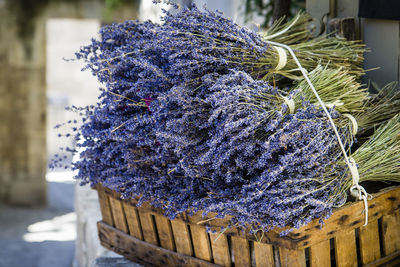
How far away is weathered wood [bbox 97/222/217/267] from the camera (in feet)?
4.32

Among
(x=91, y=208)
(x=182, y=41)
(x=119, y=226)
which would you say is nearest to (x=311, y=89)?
(x=182, y=41)

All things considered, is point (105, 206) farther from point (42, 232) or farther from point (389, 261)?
point (42, 232)

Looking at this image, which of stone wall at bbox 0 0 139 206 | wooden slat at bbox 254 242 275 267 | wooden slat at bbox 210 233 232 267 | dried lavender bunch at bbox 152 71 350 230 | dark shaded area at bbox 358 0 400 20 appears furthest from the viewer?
stone wall at bbox 0 0 139 206

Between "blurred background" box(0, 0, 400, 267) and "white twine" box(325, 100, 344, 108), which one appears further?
"blurred background" box(0, 0, 400, 267)

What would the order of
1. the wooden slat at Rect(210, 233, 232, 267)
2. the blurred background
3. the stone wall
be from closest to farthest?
the wooden slat at Rect(210, 233, 232, 267)
the blurred background
the stone wall

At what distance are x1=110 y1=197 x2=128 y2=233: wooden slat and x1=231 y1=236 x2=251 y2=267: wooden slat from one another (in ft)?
1.57

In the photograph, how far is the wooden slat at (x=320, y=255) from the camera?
1.07m

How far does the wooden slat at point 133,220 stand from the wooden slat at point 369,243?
660 millimetres

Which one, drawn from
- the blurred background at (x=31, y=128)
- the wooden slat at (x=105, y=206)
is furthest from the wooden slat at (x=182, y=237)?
the blurred background at (x=31, y=128)

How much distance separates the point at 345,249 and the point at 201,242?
0.37 metres

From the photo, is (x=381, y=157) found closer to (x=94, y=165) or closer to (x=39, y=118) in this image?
(x=94, y=165)

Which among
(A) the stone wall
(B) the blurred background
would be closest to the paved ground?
(B) the blurred background

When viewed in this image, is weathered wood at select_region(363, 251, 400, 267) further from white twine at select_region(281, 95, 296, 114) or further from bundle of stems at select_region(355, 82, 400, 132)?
white twine at select_region(281, 95, 296, 114)

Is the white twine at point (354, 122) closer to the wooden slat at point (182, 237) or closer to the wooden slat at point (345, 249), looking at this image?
the wooden slat at point (345, 249)
